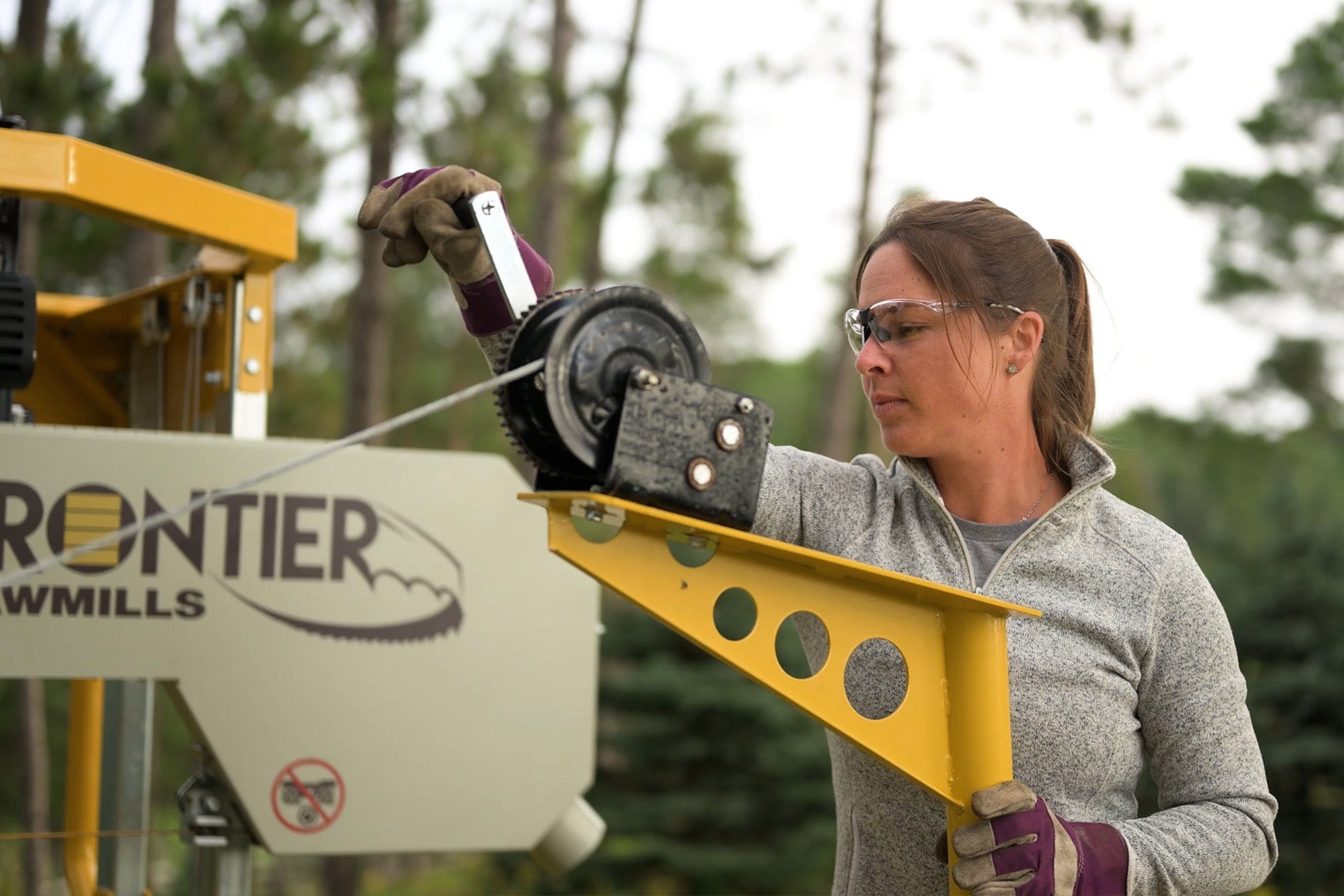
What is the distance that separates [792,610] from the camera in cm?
159

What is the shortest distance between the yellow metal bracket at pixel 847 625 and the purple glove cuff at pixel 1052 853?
61mm

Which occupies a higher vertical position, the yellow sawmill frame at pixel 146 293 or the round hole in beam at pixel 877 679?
the yellow sawmill frame at pixel 146 293

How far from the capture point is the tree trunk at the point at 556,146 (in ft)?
28.9

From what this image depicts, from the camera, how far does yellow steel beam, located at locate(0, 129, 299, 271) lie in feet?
7.57

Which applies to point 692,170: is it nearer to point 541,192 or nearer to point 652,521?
point 541,192

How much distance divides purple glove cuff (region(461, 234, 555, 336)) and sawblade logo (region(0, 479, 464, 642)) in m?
0.82

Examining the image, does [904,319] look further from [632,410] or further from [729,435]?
[632,410]

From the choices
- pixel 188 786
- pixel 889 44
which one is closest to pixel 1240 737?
pixel 188 786

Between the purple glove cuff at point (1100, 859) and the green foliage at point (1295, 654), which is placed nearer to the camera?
the purple glove cuff at point (1100, 859)

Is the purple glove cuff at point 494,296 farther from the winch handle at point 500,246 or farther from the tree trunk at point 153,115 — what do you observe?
the tree trunk at point 153,115

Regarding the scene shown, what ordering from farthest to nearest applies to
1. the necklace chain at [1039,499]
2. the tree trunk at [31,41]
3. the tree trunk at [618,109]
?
the tree trunk at [618,109], the tree trunk at [31,41], the necklace chain at [1039,499]

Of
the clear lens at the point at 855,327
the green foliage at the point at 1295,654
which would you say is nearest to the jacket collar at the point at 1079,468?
the clear lens at the point at 855,327

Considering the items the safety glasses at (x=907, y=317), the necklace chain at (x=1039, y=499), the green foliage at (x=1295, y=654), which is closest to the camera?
the safety glasses at (x=907, y=317)

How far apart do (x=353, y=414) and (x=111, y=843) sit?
5487mm
